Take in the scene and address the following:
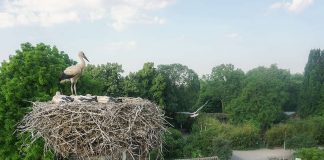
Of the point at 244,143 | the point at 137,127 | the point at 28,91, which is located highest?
the point at 28,91

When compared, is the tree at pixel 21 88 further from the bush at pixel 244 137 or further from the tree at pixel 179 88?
the tree at pixel 179 88

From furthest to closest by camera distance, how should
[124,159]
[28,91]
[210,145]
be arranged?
[210,145]
[28,91]
[124,159]

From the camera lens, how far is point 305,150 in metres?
22.8

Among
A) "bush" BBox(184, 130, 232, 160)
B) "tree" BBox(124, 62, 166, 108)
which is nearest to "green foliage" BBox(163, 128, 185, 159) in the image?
"bush" BBox(184, 130, 232, 160)

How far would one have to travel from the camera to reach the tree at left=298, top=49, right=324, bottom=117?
37750mm

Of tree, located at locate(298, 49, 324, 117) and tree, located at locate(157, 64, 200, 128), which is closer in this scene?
tree, located at locate(157, 64, 200, 128)

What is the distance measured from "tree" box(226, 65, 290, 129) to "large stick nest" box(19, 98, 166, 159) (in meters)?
27.4

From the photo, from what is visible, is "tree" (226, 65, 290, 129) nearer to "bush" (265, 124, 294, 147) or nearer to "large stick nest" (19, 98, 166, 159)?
"bush" (265, 124, 294, 147)

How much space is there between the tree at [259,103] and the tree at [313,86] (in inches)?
108

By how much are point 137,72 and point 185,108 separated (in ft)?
19.8

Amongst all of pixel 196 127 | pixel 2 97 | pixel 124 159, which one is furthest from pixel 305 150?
pixel 124 159

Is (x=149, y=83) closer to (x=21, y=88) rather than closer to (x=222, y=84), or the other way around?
(x=222, y=84)

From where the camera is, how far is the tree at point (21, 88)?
642 inches

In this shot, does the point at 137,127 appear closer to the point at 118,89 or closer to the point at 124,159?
the point at 124,159
